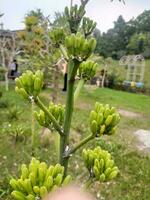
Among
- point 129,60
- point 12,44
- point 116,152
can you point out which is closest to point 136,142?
point 116,152

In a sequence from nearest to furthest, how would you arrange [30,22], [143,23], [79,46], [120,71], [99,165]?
[79,46]
[99,165]
[30,22]
[120,71]
[143,23]

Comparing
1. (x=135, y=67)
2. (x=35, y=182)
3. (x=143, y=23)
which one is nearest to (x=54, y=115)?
(x=35, y=182)

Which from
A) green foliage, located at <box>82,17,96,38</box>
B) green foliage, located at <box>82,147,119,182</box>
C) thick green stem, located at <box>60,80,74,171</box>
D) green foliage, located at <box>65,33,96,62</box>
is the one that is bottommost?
green foliage, located at <box>82,147,119,182</box>

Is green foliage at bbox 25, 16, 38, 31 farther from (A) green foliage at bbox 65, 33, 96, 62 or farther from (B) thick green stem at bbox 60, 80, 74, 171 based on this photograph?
(A) green foliage at bbox 65, 33, 96, 62

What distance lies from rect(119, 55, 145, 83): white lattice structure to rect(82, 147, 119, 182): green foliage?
2606 centimetres

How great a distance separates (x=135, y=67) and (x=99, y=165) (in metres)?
26.6

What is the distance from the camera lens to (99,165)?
5.13ft

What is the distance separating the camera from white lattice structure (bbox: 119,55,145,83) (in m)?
27.6

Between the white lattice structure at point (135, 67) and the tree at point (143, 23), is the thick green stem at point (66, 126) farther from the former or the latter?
the tree at point (143, 23)

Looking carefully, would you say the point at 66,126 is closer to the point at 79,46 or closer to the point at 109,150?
the point at 79,46

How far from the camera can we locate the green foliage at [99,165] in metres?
1.55

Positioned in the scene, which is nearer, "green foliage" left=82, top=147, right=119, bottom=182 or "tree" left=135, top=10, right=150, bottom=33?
"green foliage" left=82, top=147, right=119, bottom=182

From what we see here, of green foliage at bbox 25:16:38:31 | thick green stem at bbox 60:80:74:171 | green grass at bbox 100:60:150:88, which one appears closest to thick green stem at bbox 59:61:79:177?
thick green stem at bbox 60:80:74:171

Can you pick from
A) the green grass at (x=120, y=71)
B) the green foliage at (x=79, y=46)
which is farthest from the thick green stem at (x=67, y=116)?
the green grass at (x=120, y=71)
